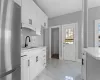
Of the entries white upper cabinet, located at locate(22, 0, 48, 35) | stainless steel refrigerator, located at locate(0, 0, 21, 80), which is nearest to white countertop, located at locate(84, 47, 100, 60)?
stainless steel refrigerator, located at locate(0, 0, 21, 80)

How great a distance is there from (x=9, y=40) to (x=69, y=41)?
471cm

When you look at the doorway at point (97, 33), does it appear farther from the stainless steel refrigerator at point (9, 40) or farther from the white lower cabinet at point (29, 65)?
the stainless steel refrigerator at point (9, 40)

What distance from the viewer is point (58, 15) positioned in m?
5.83

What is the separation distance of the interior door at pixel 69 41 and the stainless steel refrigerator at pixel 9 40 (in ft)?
14.5

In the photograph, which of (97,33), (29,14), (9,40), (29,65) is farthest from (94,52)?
(97,33)

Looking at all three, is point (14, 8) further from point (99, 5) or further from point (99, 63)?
point (99, 5)

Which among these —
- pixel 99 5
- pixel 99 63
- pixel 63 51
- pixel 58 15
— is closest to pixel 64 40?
pixel 63 51

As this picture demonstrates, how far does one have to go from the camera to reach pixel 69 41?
5609 millimetres

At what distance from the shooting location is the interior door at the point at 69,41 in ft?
17.9

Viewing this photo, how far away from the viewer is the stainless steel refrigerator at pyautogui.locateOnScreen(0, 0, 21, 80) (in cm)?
112

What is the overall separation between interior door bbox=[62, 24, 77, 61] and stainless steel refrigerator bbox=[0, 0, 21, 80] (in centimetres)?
442

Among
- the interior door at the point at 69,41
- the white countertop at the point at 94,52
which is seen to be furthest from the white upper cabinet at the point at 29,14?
the interior door at the point at 69,41

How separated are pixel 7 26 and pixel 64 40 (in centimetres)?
474

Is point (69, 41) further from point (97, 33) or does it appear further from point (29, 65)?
point (29, 65)
